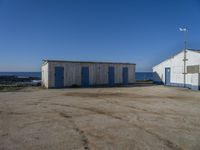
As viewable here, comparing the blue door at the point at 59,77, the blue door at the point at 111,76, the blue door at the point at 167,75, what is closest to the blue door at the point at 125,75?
the blue door at the point at 111,76

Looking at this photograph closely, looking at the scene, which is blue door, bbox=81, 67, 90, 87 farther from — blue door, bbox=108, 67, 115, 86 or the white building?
the white building

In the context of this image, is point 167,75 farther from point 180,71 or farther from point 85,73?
point 85,73

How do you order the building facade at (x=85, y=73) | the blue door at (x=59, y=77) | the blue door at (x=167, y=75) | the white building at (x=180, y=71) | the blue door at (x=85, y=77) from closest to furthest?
the white building at (x=180, y=71), the building facade at (x=85, y=73), the blue door at (x=59, y=77), the blue door at (x=85, y=77), the blue door at (x=167, y=75)

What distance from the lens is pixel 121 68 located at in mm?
25859

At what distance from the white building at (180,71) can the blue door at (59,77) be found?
12492mm

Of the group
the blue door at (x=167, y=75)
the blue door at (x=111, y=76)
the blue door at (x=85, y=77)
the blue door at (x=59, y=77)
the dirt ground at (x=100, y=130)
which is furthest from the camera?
the blue door at (x=111, y=76)

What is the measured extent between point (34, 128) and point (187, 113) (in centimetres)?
608

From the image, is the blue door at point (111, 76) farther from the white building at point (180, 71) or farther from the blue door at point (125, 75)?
the white building at point (180, 71)

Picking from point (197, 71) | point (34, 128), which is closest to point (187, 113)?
point (34, 128)

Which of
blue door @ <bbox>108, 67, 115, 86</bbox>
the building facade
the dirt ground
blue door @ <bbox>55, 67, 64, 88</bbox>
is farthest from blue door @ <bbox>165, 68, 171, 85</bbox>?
the dirt ground

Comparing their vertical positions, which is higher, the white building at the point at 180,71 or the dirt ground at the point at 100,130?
the white building at the point at 180,71

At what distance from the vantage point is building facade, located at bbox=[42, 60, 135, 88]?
21.5 m

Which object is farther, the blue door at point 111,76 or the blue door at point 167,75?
the blue door at point 111,76

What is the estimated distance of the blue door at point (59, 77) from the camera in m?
21.6
